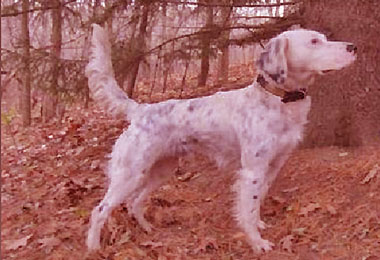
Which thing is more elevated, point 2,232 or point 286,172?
point 286,172

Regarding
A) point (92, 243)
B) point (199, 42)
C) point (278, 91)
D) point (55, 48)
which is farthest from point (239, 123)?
point (55, 48)

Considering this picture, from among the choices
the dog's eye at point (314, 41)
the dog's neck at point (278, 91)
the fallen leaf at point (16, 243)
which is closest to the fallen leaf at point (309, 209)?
the dog's neck at point (278, 91)

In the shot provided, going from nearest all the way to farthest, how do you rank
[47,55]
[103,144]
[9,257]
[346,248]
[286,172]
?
1. [346,248]
2. [9,257]
3. [286,172]
4. [47,55]
5. [103,144]

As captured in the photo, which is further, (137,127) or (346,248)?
(137,127)

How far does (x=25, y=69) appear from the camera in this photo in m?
7.04

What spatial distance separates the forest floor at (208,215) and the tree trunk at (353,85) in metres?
0.17

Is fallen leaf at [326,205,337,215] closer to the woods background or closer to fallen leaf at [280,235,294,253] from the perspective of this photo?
fallen leaf at [280,235,294,253]

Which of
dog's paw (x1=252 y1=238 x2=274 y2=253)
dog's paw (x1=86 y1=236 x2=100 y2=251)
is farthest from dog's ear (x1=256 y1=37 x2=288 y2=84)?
dog's paw (x1=86 y1=236 x2=100 y2=251)

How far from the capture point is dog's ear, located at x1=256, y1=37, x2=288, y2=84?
4.31m

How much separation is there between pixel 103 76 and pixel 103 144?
3119 mm

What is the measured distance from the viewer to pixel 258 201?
4586mm

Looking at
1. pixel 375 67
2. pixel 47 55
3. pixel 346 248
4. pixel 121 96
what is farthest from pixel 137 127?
pixel 47 55

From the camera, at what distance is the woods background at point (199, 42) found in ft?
18.7

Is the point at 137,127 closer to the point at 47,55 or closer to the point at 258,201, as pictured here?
the point at 258,201
